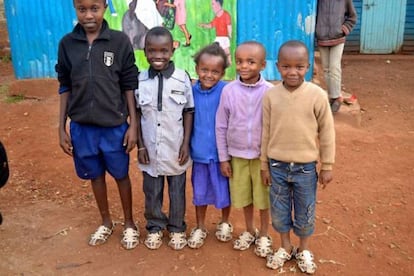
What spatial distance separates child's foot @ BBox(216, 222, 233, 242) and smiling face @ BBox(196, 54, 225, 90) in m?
0.97

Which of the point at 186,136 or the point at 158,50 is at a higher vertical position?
the point at 158,50

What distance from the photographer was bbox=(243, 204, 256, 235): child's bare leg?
3.09m

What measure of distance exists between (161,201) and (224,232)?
47 cm

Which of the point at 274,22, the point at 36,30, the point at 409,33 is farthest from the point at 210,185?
the point at 409,33

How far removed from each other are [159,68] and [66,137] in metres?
0.72

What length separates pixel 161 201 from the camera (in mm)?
3152

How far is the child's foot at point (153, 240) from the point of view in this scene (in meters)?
3.16

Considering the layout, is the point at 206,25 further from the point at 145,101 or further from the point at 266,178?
the point at 266,178

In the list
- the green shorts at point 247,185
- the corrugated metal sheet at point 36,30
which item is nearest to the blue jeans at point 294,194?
the green shorts at point 247,185

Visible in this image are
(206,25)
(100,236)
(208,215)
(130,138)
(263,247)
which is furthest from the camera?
(206,25)

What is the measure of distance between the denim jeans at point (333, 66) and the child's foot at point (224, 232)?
303 cm

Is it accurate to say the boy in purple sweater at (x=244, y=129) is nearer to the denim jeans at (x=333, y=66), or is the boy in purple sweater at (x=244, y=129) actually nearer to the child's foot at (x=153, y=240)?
the child's foot at (x=153, y=240)

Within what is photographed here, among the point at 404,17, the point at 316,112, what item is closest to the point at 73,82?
the point at 316,112

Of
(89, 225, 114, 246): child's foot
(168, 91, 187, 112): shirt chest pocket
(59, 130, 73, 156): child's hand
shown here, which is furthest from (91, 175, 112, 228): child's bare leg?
(168, 91, 187, 112): shirt chest pocket
